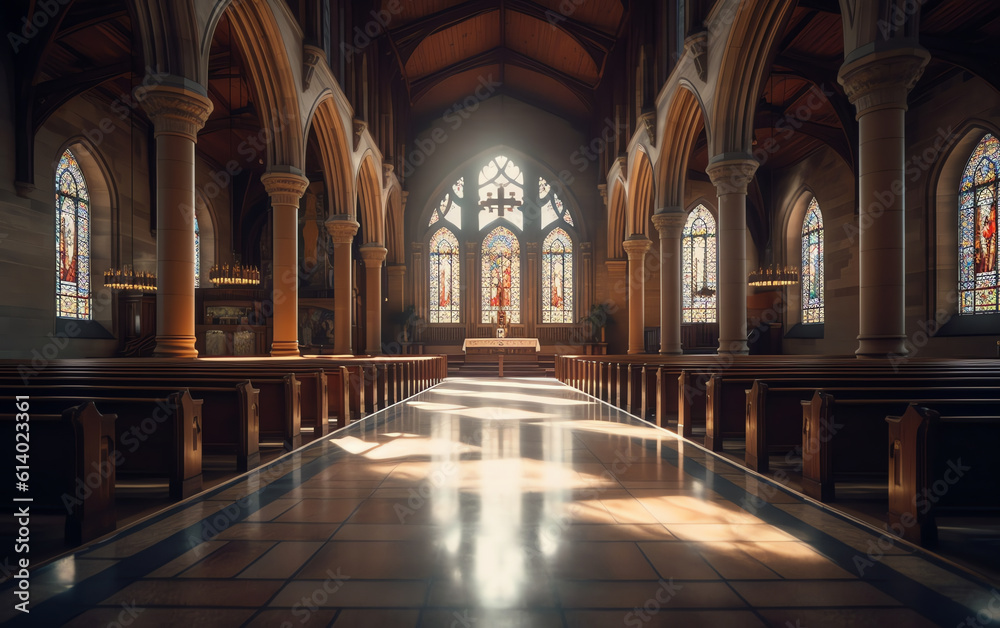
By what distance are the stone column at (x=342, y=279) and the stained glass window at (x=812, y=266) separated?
1444 centimetres

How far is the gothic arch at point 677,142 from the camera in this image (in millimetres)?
13023

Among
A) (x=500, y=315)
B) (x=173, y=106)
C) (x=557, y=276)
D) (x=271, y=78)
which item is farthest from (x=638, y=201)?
(x=173, y=106)

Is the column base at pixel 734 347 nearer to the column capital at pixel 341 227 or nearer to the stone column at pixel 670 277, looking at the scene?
the stone column at pixel 670 277

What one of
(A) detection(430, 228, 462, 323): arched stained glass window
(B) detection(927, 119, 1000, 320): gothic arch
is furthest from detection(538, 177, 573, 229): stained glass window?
(B) detection(927, 119, 1000, 320): gothic arch

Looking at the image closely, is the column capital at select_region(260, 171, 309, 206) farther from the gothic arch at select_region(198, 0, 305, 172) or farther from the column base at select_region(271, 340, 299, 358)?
the column base at select_region(271, 340, 299, 358)

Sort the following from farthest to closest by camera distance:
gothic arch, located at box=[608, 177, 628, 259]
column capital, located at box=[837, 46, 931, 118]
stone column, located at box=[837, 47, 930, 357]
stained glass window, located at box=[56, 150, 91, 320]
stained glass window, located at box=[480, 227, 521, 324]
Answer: stained glass window, located at box=[480, 227, 521, 324] → gothic arch, located at box=[608, 177, 628, 259] → stained glass window, located at box=[56, 150, 91, 320] → stone column, located at box=[837, 47, 930, 357] → column capital, located at box=[837, 46, 931, 118]

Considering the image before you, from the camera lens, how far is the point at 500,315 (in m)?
19.3

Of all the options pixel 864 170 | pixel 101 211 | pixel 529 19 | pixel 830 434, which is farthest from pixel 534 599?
pixel 529 19

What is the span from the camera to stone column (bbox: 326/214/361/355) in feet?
47.9

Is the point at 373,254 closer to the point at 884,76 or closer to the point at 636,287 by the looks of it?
the point at 636,287

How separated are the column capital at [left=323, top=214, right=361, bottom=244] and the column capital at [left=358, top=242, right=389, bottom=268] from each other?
3.37 meters

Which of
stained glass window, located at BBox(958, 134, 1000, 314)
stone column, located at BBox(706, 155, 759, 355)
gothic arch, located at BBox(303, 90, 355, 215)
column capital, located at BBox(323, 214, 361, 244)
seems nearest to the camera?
stone column, located at BBox(706, 155, 759, 355)

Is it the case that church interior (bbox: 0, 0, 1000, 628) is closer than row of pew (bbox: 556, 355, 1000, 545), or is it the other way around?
church interior (bbox: 0, 0, 1000, 628)

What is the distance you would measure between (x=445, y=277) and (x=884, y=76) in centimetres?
1786
